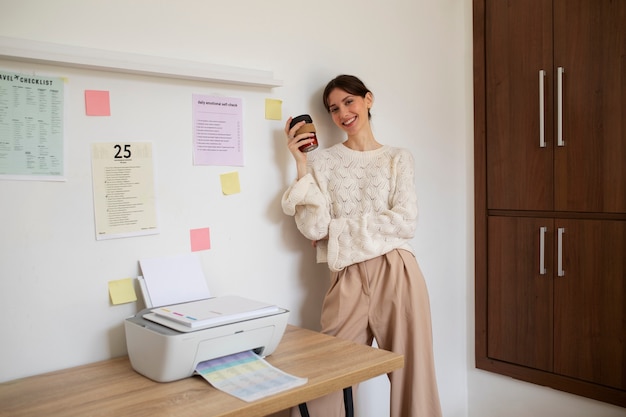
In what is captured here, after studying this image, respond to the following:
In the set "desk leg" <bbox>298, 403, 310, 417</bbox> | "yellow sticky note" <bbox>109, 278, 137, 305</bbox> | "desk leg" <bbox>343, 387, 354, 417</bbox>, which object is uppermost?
"yellow sticky note" <bbox>109, 278, 137, 305</bbox>

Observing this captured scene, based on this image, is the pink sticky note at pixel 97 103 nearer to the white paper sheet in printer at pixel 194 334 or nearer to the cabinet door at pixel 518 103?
the white paper sheet in printer at pixel 194 334

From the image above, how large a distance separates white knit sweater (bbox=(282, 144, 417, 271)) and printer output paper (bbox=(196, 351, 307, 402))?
0.61 m

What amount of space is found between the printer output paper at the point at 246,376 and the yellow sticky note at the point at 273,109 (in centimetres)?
90

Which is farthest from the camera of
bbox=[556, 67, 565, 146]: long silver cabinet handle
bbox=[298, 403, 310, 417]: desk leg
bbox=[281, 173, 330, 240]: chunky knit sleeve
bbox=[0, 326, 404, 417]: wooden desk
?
bbox=[556, 67, 565, 146]: long silver cabinet handle

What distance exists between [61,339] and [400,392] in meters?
1.19

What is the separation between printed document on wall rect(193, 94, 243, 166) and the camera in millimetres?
1807

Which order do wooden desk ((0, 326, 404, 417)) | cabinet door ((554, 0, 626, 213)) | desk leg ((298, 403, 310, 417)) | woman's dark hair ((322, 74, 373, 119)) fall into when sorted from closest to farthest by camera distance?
wooden desk ((0, 326, 404, 417)) → desk leg ((298, 403, 310, 417)) → woman's dark hair ((322, 74, 373, 119)) → cabinet door ((554, 0, 626, 213))

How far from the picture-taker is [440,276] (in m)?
2.72

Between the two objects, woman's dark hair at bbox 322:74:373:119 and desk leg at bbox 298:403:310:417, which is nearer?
desk leg at bbox 298:403:310:417

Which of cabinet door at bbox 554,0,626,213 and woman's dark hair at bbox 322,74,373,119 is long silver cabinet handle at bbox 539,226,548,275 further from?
woman's dark hair at bbox 322,74,373,119

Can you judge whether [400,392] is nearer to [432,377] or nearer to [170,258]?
[432,377]

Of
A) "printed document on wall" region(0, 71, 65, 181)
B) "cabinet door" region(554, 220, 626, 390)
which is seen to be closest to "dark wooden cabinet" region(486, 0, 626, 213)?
"cabinet door" region(554, 220, 626, 390)

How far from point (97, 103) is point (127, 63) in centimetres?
15

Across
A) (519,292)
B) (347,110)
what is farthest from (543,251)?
(347,110)
